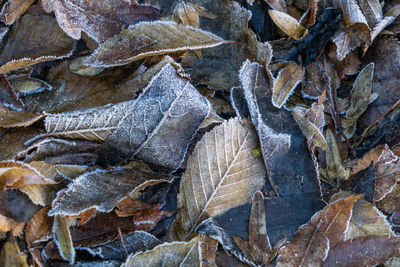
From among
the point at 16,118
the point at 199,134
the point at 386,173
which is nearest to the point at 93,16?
the point at 16,118

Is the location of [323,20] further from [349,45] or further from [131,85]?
[131,85]

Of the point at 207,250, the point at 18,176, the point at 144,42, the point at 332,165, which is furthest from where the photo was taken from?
the point at 332,165

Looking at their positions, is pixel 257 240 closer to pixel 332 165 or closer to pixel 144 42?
pixel 332 165

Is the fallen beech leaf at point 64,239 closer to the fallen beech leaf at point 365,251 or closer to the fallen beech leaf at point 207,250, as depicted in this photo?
the fallen beech leaf at point 207,250

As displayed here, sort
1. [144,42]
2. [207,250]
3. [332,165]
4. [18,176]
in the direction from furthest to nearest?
[332,165] → [144,42] → [207,250] → [18,176]

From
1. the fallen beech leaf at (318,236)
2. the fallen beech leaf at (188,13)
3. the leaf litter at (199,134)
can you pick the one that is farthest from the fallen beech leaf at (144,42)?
the fallen beech leaf at (318,236)
